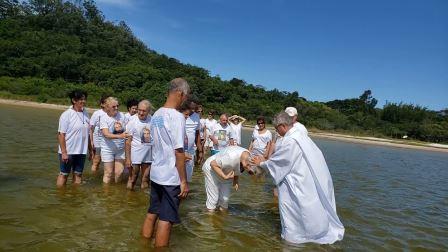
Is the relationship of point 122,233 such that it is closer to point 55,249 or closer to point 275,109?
point 55,249

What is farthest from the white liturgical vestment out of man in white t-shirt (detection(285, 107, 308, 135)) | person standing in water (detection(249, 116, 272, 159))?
person standing in water (detection(249, 116, 272, 159))

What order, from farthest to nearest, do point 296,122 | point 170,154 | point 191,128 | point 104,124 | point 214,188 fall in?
point 191,128 < point 104,124 < point 296,122 < point 214,188 < point 170,154

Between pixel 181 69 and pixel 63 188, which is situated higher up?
pixel 181 69

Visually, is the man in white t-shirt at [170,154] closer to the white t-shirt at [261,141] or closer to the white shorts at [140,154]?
the white shorts at [140,154]

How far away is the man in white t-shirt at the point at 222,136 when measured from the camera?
1200 centimetres

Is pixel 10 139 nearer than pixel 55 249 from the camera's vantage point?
No

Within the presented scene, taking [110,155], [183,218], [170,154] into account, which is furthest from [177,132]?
[110,155]

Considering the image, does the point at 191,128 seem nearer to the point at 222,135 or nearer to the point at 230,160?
the point at 230,160


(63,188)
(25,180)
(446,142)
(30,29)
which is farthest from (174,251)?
(30,29)

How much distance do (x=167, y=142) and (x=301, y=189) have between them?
2300 mm

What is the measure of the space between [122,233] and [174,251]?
1.05m

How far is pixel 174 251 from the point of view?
5.46 m

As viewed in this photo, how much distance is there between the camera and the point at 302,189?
607 centimetres

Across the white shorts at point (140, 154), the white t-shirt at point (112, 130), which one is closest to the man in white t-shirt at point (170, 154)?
the white shorts at point (140, 154)
